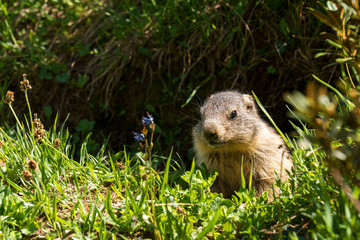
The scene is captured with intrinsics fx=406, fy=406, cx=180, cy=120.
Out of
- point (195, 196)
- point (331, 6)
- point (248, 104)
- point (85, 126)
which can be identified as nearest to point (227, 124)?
point (248, 104)

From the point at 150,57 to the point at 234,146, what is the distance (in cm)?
241

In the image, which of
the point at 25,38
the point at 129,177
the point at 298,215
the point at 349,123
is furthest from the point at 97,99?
the point at 349,123

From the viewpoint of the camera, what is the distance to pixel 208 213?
9.66 ft

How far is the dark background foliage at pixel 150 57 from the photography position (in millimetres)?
5363

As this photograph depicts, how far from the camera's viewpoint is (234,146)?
4020 millimetres

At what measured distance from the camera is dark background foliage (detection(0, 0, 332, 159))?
17.6 feet

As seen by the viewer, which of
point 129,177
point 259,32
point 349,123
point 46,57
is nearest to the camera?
point 349,123

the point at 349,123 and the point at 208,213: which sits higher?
the point at 349,123

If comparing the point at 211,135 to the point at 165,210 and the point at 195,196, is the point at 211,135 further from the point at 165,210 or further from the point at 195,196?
the point at 165,210

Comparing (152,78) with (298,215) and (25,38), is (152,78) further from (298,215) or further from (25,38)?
(298,215)

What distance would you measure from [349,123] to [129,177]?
200 centimetres

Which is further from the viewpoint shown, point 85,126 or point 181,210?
point 85,126

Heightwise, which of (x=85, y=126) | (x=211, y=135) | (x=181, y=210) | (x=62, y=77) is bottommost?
(x=85, y=126)

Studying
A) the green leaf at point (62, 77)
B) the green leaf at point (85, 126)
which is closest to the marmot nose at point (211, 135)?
the green leaf at point (85, 126)
